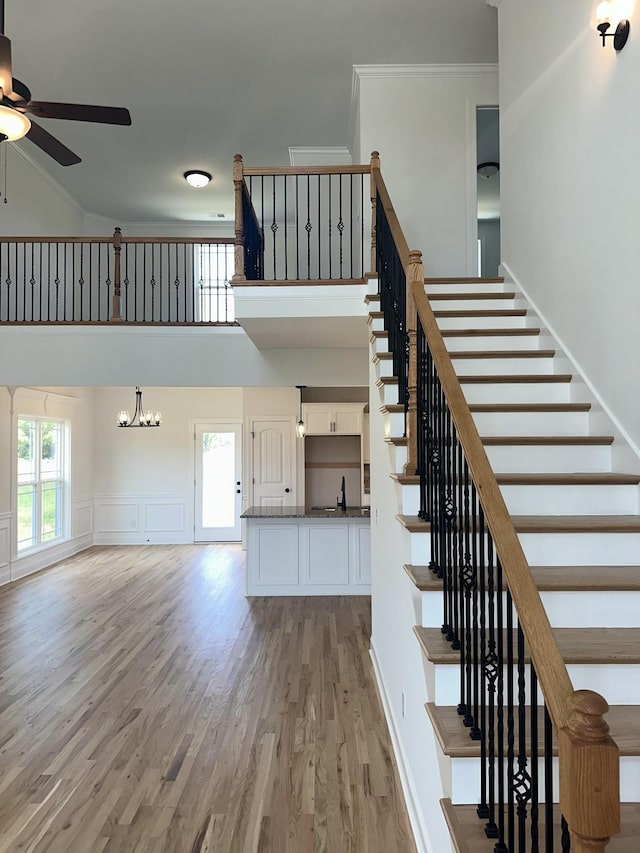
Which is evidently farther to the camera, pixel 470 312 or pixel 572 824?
pixel 470 312

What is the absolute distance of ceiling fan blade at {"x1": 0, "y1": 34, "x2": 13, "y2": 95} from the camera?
2778mm

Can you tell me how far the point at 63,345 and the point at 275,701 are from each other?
4.41 metres

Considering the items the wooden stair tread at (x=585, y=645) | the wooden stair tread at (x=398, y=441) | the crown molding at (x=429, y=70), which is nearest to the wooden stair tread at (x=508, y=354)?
the wooden stair tread at (x=398, y=441)

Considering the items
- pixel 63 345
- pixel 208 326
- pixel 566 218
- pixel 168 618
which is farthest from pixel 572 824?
pixel 63 345

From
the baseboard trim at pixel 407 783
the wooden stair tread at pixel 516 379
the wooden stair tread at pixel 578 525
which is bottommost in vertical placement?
the baseboard trim at pixel 407 783

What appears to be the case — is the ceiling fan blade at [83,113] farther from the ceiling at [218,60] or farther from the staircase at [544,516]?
the ceiling at [218,60]

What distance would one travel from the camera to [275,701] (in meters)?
3.97

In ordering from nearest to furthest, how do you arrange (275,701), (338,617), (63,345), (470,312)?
(275,701), (470,312), (338,617), (63,345)

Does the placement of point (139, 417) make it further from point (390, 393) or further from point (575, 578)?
point (575, 578)

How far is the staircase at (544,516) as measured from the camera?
1.82m

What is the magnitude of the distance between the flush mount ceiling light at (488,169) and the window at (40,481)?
7080 millimetres

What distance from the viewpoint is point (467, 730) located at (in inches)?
72.9

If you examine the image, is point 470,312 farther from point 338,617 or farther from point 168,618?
point 168,618

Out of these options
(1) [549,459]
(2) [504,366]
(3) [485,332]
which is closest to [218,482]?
(3) [485,332]
